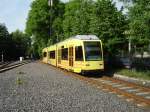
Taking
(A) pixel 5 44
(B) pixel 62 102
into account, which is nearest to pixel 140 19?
(B) pixel 62 102

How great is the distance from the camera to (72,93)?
53.9 ft

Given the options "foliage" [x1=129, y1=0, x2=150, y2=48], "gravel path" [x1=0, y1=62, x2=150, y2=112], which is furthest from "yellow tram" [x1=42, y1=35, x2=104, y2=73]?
"gravel path" [x1=0, y1=62, x2=150, y2=112]

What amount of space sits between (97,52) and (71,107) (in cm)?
1507

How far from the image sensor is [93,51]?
27234 millimetres

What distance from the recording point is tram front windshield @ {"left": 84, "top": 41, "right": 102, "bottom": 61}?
27.0 m

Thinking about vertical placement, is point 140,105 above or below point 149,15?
below

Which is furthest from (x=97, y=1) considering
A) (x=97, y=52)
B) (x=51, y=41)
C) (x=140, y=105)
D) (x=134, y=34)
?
(x=51, y=41)

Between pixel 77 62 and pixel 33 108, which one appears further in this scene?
pixel 77 62

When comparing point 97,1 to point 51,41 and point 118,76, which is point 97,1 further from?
point 51,41

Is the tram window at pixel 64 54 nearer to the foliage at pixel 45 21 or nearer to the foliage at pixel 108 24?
the foliage at pixel 108 24

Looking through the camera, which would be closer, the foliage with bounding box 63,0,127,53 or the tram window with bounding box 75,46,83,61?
the tram window with bounding box 75,46,83,61

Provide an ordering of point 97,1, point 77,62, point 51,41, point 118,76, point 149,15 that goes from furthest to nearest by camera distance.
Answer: point 51,41
point 97,1
point 77,62
point 118,76
point 149,15

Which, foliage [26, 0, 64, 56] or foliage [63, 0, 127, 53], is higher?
foliage [26, 0, 64, 56]

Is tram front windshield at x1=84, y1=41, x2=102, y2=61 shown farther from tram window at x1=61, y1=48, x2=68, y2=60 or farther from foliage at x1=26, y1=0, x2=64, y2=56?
foliage at x1=26, y1=0, x2=64, y2=56
